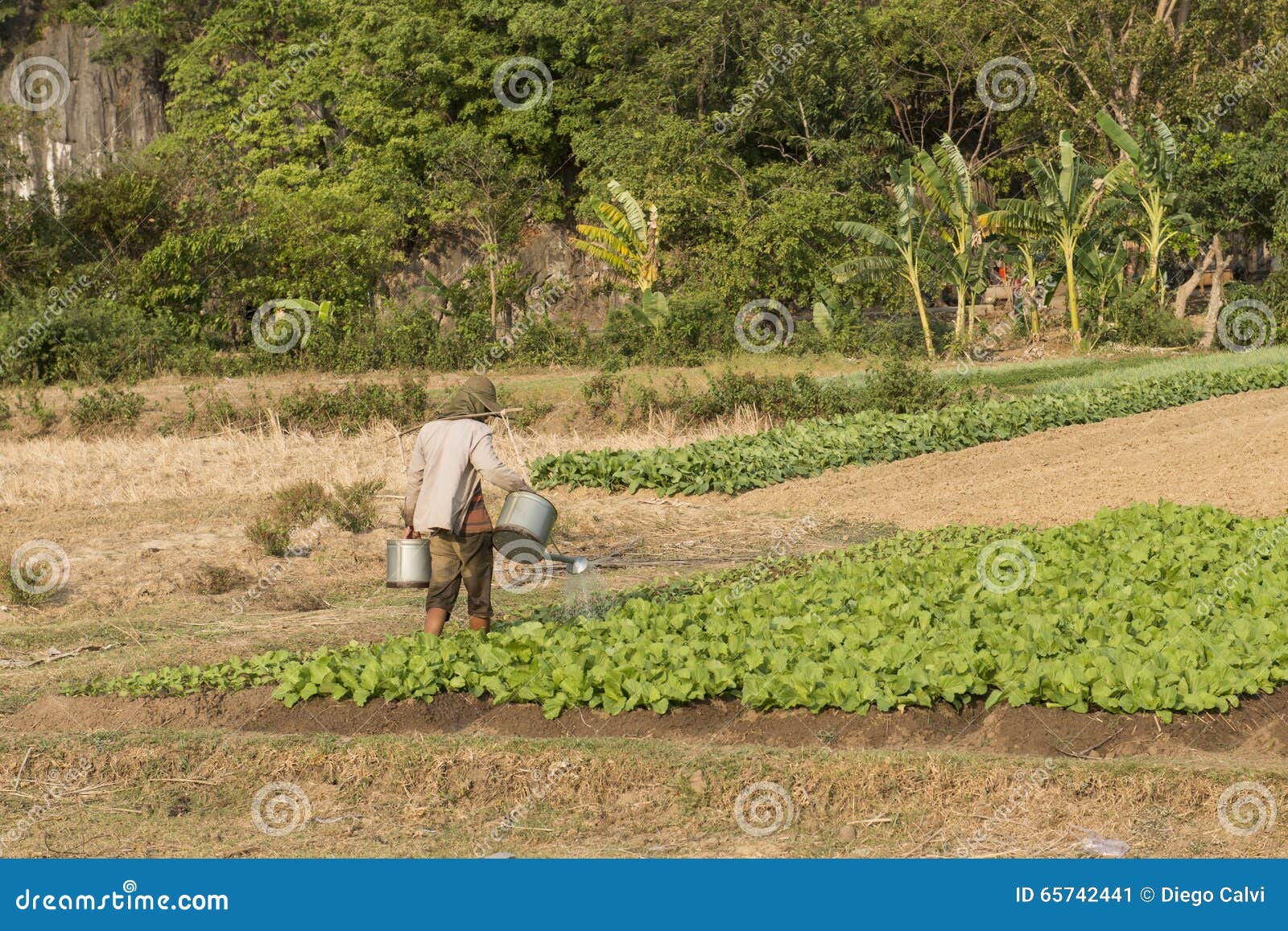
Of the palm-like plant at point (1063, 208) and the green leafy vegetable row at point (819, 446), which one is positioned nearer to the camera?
the green leafy vegetable row at point (819, 446)

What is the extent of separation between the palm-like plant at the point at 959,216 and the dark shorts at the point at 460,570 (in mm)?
18155

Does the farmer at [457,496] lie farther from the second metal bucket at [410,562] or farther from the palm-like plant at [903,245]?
the palm-like plant at [903,245]

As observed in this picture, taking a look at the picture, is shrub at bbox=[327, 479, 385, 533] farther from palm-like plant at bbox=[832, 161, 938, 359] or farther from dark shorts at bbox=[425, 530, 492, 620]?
palm-like plant at bbox=[832, 161, 938, 359]

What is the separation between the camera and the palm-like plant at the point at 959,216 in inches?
981

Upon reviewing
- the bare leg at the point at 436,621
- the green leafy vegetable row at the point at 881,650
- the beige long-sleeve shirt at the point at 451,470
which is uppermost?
the beige long-sleeve shirt at the point at 451,470

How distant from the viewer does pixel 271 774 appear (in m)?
6.62

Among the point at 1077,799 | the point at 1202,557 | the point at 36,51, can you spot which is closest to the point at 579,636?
the point at 1077,799

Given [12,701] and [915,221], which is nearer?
[12,701]

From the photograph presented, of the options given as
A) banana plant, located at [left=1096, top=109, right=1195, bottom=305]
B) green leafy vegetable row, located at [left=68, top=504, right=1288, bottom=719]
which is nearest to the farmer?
green leafy vegetable row, located at [left=68, top=504, right=1288, bottom=719]

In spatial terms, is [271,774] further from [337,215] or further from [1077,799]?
[337,215]

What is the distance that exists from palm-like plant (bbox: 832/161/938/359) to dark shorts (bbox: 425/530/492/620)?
18199mm

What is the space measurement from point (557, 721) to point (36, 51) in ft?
124

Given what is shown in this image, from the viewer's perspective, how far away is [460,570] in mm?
8102

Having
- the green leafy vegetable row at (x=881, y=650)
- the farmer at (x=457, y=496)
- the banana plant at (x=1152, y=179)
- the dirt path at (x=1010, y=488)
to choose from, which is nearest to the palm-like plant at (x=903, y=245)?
the banana plant at (x=1152, y=179)
